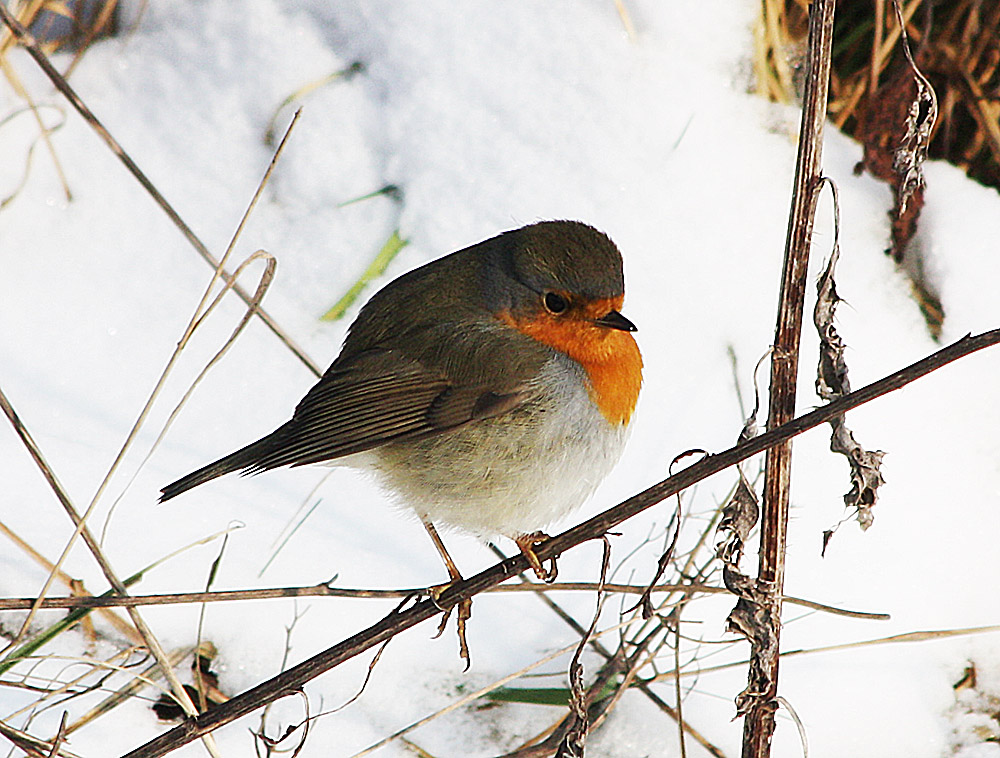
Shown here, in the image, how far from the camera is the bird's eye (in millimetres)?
2445

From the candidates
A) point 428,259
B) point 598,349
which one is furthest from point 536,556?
point 428,259

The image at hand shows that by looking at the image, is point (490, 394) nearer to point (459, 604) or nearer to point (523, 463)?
point (523, 463)

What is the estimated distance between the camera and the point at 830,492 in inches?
120

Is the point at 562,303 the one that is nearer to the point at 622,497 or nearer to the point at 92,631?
the point at 622,497

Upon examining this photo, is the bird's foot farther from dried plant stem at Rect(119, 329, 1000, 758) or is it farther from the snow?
the snow

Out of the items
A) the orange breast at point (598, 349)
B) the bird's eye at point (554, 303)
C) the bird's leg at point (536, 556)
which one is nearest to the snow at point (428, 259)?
the bird's leg at point (536, 556)

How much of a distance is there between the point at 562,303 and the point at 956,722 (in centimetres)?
140

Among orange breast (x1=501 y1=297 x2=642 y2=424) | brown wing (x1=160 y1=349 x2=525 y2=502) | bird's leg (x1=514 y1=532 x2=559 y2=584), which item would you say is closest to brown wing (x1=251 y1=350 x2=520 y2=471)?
brown wing (x1=160 y1=349 x2=525 y2=502)

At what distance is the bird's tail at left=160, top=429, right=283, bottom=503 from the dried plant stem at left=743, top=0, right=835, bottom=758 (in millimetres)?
1087

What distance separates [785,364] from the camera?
195 cm

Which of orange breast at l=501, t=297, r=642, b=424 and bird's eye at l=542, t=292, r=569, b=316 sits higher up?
bird's eye at l=542, t=292, r=569, b=316

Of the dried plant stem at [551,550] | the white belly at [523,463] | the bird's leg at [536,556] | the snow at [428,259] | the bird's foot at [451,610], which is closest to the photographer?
the dried plant stem at [551,550]

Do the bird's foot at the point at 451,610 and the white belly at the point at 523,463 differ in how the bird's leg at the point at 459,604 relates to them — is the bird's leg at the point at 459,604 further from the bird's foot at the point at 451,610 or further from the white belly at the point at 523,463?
the white belly at the point at 523,463

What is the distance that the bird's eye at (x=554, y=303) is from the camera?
2.45 m
